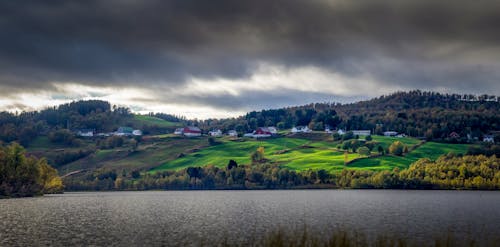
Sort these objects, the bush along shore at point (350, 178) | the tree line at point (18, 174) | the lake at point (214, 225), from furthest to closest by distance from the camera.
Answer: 1. the bush along shore at point (350, 178)
2. the tree line at point (18, 174)
3. the lake at point (214, 225)

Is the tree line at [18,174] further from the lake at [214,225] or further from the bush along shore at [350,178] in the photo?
the lake at [214,225]

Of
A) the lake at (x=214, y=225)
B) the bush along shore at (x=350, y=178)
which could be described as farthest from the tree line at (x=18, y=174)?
the lake at (x=214, y=225)

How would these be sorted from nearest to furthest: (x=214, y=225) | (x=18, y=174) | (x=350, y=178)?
(x=214, y=225)
(x=18, y=174)
(x=350, y=178)

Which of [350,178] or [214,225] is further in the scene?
[350,178]

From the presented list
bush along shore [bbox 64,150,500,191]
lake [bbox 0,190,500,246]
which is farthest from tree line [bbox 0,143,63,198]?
lake [bbox 0,190,500,246]

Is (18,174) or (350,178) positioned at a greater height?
(18,174)

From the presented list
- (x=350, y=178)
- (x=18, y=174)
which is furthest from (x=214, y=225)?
(x=350, y=178)

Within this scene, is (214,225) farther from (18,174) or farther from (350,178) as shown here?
(350,178)

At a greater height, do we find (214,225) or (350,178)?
(214,225)

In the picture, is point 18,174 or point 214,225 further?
point 18,174

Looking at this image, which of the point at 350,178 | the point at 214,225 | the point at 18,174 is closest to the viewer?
the point at 214,225

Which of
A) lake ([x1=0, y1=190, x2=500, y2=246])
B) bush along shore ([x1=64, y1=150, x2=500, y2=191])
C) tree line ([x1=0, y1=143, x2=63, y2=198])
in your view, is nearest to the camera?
lake ([x1=0, y1=190, x2=500, y2=246])

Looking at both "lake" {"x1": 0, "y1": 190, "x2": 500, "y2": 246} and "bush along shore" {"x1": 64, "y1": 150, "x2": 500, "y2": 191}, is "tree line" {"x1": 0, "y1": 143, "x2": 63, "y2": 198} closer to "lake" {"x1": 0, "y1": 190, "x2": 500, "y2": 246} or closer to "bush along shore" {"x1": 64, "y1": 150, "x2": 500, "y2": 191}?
"bush along shore" {"x1": 64, "y1": 150, "x2": 500, "y2": 191}

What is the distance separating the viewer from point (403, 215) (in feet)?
261
